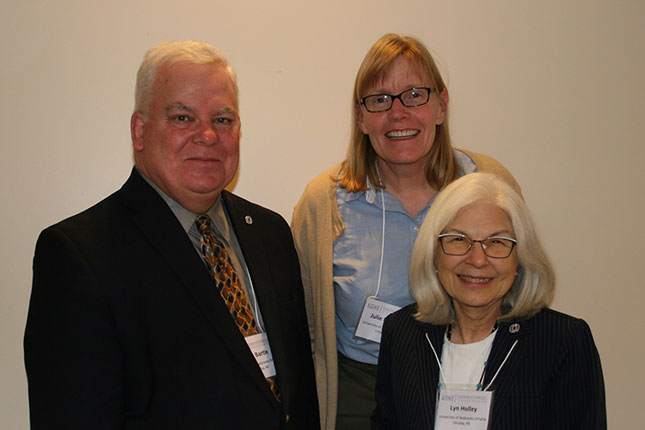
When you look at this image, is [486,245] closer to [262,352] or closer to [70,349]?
[262,352]

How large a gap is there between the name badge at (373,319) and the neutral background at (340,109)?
96 cm

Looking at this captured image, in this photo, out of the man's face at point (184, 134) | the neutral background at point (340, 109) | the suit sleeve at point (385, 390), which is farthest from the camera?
the neutral background at point (340, 109)

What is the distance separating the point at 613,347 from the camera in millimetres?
3326

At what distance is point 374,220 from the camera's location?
251cm

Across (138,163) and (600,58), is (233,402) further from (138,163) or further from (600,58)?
(600,58)

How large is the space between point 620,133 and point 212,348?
8.91 ft

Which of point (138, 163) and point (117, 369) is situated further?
point (138, 163)

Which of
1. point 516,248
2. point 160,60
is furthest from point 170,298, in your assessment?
point 516,248

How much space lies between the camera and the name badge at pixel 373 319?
235 cm

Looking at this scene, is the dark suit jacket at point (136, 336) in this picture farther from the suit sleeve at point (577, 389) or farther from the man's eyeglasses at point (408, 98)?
the man's eyeglasses at point (408, 98)

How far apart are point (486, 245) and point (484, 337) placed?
326 millimetres

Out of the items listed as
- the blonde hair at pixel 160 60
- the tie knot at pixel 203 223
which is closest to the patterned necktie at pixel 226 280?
the tie knot at pixel 203 223

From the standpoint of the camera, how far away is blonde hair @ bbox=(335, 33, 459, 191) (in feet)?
7.97

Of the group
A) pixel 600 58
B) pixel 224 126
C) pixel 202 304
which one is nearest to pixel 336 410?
pixel 202 304
